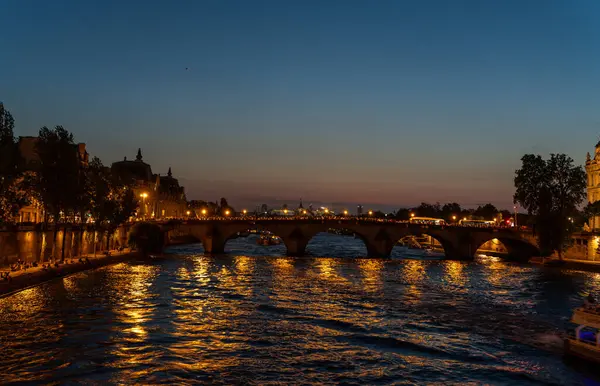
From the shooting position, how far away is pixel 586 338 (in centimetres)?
3136

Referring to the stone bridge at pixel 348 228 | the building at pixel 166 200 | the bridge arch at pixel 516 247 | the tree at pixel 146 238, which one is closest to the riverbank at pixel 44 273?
the tree at pixel 146 238

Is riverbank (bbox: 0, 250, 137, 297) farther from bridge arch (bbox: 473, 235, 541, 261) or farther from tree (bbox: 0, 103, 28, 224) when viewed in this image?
bridge arch (bbox: 473, 235, 541, 261)

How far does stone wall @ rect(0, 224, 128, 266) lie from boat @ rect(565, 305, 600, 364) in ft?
188

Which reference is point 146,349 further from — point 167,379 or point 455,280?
point 455,280

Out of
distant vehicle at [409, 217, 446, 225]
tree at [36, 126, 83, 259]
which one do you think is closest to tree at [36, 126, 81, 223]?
tree at [36, 126, 83, 259]

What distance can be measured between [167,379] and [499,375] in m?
18.0

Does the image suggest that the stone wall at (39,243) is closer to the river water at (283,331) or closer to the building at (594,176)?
the river water at (283,331)

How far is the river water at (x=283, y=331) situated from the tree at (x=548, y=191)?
31080 mm

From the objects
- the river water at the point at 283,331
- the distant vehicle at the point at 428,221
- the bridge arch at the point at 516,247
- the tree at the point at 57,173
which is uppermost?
the tree at the point at 57,173

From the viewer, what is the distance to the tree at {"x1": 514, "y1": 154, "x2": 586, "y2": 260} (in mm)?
97188

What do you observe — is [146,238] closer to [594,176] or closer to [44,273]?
[44,273]

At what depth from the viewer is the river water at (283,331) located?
2828cm

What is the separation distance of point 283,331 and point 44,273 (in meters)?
32.4

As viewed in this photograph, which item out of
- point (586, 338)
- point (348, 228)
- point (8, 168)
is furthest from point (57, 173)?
point (348, 228)
